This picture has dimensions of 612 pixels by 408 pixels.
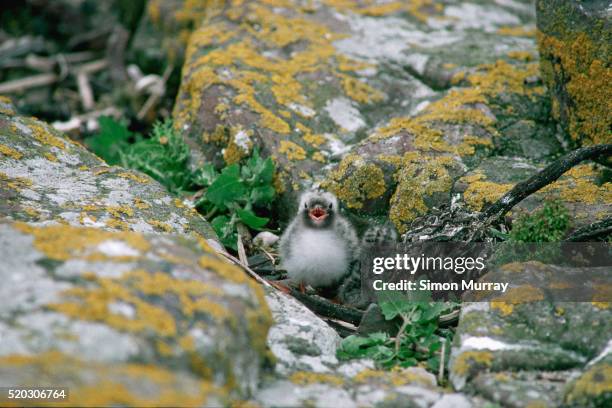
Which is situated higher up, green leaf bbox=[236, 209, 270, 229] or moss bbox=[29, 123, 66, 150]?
moss bbox=[29, 123, 66, 150]

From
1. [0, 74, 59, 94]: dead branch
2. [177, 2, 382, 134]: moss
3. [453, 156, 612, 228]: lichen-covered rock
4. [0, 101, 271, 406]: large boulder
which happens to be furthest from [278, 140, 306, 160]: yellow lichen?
[0, 74, 59, 94]: dead branch

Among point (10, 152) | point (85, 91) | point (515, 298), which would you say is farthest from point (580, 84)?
point (85, 91)

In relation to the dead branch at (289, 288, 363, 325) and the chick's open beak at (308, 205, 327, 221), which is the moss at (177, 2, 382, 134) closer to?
the chick's open beak at (308, 205, 327, 221)

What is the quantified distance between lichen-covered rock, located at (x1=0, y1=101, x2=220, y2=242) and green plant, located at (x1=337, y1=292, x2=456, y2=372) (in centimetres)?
135

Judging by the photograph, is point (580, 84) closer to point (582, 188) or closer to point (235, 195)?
point (582, 188)

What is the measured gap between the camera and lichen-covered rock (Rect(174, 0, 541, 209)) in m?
5.79

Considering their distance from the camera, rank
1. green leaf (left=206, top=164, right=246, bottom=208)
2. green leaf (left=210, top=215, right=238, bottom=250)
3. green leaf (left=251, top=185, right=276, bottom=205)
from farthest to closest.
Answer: green leaf (left=251, top=185, right=276, bottom=205) → green leaf (left=206, top=164, right=246, bottom=208) → green leaf (left=210, top=215, right=238, bottom=250)

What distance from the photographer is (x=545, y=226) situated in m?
4.07

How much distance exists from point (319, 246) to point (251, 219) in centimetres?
66

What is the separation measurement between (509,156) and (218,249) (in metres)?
2.62

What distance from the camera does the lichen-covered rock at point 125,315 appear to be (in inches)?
101

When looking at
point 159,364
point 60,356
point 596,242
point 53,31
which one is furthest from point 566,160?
point 53,31

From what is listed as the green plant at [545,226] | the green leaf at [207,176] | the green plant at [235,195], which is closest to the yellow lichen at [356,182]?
the green plant at [235,195]

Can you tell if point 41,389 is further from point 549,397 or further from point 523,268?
point 523,268
